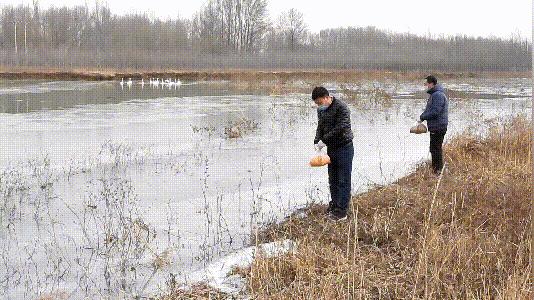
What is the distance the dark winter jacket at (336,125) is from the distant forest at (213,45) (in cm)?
4357

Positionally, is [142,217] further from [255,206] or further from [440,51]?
[440,51]

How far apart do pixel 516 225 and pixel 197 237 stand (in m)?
3.53

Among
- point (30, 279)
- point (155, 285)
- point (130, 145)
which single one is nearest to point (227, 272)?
point (155, 285)

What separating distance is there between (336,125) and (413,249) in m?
1.71

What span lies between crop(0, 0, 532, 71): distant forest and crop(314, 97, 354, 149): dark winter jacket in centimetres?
4357

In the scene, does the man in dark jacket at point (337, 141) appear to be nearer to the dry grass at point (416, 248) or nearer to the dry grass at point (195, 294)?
the dry grass at point (416, 248)

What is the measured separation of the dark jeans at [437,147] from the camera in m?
7.91

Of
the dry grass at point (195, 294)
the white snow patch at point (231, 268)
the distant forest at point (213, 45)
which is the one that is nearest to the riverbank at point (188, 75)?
the distant forest at point (213, 45)

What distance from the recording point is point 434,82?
793 centimetres

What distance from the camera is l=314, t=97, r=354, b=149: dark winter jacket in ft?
19.4

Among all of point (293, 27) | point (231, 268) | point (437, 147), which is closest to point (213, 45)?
point (293, 27)

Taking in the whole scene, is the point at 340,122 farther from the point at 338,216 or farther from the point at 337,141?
the point at 338,216

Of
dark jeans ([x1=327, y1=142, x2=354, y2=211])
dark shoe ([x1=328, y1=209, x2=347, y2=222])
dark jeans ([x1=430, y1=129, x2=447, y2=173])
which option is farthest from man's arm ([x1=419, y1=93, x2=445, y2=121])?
dark shoe ([x1=328, y1=209, x2=347, y2=222])

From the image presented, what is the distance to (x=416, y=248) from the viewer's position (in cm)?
505
